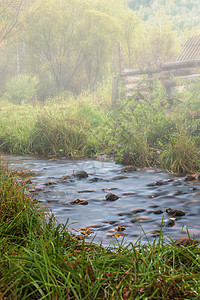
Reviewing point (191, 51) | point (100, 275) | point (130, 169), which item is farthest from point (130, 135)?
point (191, 51)

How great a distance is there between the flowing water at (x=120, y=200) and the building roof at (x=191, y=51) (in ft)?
63.1

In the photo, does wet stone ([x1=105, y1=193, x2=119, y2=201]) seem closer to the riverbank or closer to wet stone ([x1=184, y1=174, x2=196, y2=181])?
wet stone ([x1=184, y1=174, x2=196, y2=181])

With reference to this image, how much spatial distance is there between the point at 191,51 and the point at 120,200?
22.5 metres

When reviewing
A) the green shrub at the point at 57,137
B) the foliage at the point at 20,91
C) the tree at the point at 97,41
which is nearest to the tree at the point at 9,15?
the foliage at the point at 20,91

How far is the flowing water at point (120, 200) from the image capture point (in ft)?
12.6

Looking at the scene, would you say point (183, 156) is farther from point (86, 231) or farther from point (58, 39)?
point (58, 39)

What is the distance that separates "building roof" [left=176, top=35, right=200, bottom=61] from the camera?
25.0m

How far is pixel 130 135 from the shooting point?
7.97m

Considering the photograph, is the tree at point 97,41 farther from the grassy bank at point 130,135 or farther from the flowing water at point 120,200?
the flowing water at point 120,200

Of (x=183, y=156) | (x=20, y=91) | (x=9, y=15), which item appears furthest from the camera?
(x=20, y=91)

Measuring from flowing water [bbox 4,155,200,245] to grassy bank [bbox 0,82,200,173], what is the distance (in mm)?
476

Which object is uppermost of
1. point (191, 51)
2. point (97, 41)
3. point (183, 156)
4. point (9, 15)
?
point (97, 41)

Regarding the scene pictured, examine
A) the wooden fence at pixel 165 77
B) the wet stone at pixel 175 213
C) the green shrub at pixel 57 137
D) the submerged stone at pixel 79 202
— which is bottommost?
the wet stone at pixel 175 213

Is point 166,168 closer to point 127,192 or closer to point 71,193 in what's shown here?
point 127,192
